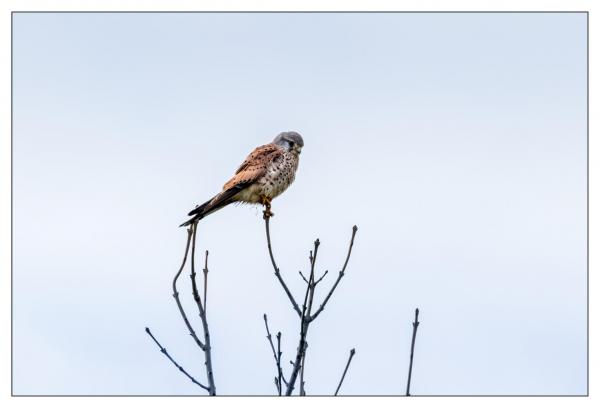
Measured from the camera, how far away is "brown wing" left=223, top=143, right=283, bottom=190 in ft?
24.8

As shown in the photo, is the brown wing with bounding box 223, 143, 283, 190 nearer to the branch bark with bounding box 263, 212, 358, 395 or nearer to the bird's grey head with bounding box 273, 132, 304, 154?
the bird's grey head with bounding box 273, 132, 304, 154

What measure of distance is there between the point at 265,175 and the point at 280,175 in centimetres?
18

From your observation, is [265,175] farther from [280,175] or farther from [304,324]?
[304,324]

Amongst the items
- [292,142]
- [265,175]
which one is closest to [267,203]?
[265,175]

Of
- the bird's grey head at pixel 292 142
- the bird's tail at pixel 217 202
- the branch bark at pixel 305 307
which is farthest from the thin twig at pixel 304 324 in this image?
the bird's grey head at pixel 292 142

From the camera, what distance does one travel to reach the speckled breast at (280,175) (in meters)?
7.64

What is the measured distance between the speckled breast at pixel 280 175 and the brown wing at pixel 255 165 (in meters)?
0.05

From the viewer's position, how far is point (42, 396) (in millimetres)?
5078

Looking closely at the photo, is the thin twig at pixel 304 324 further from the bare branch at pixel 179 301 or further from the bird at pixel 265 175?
the bird at pixel 265 175

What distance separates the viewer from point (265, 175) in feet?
25.1

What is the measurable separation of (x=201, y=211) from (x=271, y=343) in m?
2.48

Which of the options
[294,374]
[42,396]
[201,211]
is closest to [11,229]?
[201,211]

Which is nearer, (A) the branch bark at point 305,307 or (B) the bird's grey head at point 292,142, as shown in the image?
(A) the branch bark at point 305,307

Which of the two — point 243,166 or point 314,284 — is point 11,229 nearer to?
point 243,166
